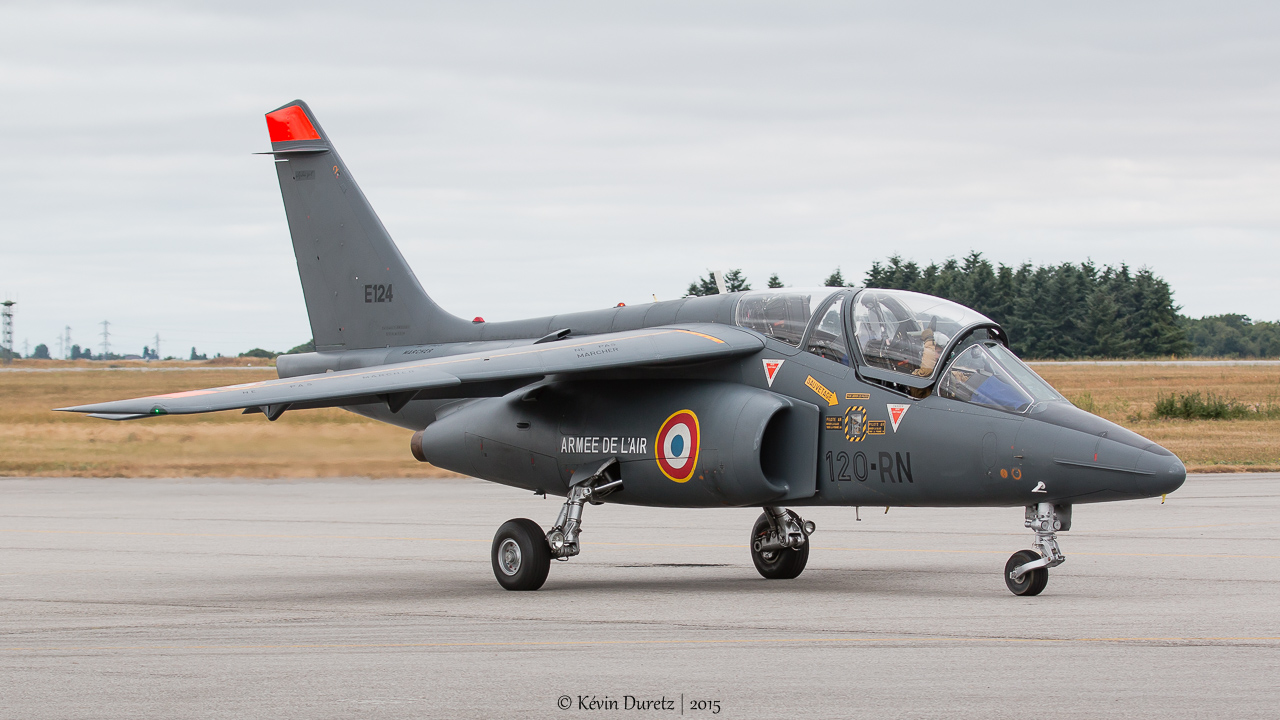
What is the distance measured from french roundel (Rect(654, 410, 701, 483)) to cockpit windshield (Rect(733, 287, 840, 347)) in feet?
3.94

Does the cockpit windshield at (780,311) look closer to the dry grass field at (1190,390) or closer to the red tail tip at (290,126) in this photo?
the red tail tip at (290,126)

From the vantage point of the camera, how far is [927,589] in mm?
12867

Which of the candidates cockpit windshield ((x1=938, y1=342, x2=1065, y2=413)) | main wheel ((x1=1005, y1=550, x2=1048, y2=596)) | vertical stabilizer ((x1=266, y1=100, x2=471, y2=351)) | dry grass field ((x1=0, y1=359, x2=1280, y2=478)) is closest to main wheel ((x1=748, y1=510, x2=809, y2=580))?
main wheel ((x1=1005, y1=550, x2=1048, y2=596))

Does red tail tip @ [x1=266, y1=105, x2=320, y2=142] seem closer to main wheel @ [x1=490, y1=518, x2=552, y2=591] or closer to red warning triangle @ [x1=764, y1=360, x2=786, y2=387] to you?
main wheel @ [x1=490, y1=518, x2=552, y2=591]

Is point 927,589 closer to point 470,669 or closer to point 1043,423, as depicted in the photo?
point 1043,423

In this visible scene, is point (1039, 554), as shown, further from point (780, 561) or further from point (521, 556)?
point (521, 556)

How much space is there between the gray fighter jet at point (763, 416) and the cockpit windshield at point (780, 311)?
0.08ft

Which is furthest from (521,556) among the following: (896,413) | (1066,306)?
(1066,306)

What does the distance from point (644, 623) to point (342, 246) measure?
982 centimetres

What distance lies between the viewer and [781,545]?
14.4 m

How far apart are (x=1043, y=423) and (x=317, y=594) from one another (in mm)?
7298

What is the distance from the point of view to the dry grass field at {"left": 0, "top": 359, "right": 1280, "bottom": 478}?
26.1 meters

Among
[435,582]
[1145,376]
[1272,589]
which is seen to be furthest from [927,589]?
[1145,376]

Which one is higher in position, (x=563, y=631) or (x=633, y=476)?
(x=633, y=476)
